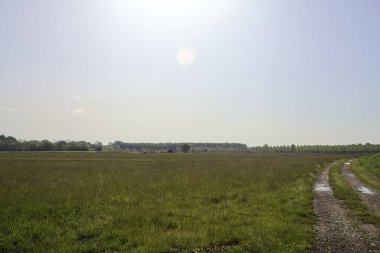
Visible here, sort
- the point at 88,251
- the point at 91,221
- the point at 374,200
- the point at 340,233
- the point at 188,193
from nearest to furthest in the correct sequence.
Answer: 1. the point at 88,251
2. the point at 340,233
3. the point at 91,221
4. the point at 374,200
5. the point at 188,193

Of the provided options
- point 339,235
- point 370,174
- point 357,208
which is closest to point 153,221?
point 339,235

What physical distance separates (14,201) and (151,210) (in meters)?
7.15

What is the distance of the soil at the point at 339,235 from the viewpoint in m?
9.88

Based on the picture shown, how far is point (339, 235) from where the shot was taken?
11312 mm

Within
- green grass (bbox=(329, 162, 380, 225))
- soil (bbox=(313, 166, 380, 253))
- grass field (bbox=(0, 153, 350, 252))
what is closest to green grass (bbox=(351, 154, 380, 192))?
green grass (bbox=(329, 162, 380, 225))

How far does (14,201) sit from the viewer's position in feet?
56.3

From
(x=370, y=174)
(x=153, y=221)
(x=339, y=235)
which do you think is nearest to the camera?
(x=339, y=235)

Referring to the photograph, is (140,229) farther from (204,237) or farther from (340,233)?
(340,233)

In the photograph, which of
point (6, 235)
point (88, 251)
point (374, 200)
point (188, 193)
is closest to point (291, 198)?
point (374, 200)

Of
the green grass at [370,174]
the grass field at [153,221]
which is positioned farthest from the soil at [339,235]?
the green grass at [370,174]

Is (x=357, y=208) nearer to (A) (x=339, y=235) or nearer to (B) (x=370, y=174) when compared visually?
(A) (x=339, y=235)

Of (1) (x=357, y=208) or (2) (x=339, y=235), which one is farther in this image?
(1) (x=357, y=208)

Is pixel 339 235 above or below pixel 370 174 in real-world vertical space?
below

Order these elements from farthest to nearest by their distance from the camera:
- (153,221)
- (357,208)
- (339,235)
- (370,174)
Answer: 1. (370,174)
2. (357,208)
3. (153,221)
4. (339,235)
